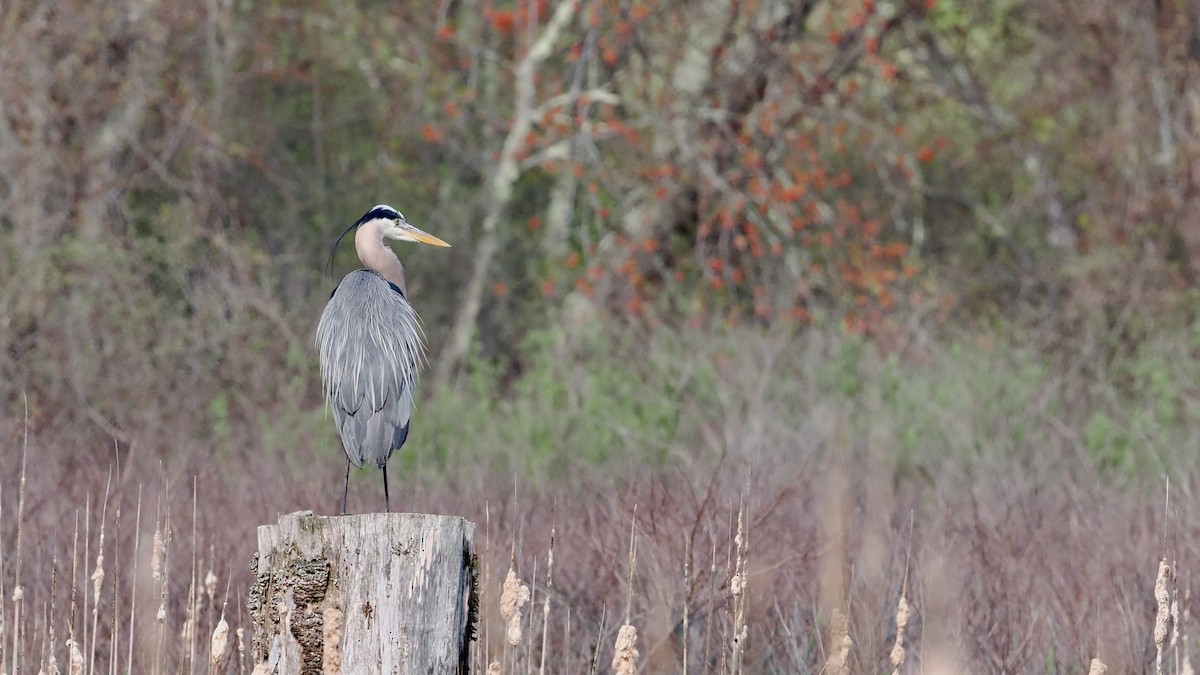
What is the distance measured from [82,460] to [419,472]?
1654 mm

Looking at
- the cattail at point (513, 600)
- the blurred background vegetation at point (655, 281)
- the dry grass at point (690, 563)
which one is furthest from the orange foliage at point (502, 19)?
the cattail at point (513, 600)

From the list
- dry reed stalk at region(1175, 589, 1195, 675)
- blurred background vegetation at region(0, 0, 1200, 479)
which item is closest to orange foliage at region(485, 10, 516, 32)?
blurred background vegetation at region(0, 0, 1200, 479)

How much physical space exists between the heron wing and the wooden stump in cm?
100

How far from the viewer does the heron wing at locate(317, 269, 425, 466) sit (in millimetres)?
4375

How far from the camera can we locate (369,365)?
439 centimetres

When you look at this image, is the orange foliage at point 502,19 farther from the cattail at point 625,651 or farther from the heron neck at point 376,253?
the cattail at point 625,651

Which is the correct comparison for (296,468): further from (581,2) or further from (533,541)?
(581,2)

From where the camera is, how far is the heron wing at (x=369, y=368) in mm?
4375

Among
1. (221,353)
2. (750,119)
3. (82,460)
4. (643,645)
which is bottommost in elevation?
(643,645)

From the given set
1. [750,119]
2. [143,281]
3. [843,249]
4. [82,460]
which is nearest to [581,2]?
[750,119]

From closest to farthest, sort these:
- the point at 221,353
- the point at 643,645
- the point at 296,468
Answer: the point at 643,645 < the point at 296,468 < the point at 221,353

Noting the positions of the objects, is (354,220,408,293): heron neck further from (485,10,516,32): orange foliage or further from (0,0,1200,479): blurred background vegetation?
(485,10,516,32): orange foliage

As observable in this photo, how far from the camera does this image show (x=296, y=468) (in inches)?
318

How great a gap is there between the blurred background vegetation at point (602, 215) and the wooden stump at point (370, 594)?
4.67m
